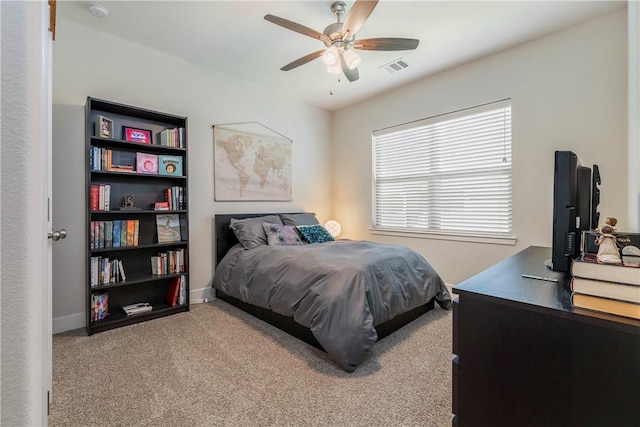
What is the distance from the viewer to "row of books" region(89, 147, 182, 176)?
2453 mm

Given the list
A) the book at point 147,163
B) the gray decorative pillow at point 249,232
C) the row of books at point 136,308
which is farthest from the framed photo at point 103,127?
the row of books at point 136,308

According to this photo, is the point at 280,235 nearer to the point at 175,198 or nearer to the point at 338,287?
the point at 175,198

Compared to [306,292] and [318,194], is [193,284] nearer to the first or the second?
[306,292]

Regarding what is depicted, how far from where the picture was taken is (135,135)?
2.71 m

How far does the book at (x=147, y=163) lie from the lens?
2692 mm

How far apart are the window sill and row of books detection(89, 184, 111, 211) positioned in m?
3.20

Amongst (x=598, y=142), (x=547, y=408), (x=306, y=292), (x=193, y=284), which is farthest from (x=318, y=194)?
(x=547, y=408)

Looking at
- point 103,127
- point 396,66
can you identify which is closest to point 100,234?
point 103,127

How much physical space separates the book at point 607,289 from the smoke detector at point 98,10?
3433 mm

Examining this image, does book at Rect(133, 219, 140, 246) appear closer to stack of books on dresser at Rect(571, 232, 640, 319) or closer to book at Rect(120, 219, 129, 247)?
book at Rect(120, 219, 129, 247)

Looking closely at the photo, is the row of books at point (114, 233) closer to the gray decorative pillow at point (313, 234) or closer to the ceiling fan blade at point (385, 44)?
the gray decorative pillow at point (313, 234)

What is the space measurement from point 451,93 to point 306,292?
2.88 meters

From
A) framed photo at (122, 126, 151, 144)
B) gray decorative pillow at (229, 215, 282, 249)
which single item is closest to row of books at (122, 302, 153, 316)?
gray decorative pillow at (229, 215, 282, 249)

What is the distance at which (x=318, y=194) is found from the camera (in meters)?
4.55
